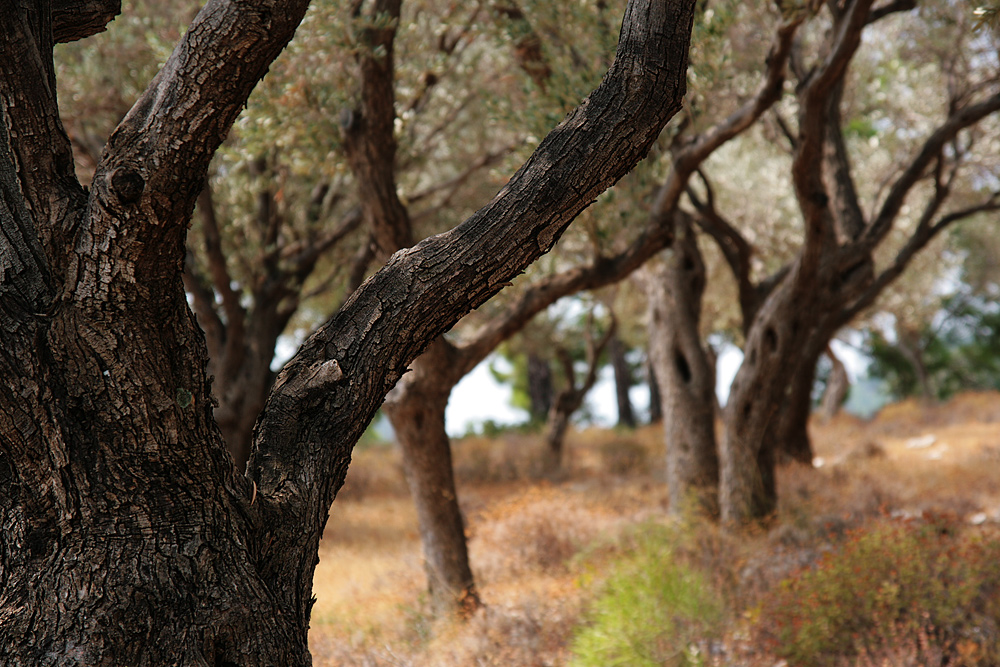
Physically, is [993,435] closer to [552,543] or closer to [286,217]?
[552,543]

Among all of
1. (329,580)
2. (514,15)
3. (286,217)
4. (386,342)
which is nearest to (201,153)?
(386,342)

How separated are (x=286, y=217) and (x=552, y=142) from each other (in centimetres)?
816

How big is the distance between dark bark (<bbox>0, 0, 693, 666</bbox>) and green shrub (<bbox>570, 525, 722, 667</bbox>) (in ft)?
9.62

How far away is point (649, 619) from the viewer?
5336 mm

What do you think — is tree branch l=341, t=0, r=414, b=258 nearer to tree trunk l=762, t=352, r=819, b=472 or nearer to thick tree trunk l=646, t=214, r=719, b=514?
thick tree trunk l=646, t=214, r=719, b=514

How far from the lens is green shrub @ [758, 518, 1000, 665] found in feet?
17.4

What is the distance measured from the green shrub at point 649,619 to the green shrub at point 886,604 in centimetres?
51

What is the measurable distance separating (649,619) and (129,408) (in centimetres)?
402

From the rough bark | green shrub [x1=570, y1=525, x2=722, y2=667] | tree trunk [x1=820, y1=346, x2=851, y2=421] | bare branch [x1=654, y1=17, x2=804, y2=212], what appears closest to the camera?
green shrub [x1=570, y1=525, x2=722, y2=667]

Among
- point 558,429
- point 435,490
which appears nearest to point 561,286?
point 435,490

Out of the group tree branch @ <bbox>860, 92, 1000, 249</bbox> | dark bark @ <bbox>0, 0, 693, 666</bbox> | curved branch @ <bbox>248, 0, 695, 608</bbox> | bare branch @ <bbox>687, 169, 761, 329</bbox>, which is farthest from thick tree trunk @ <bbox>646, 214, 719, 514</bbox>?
dark bark @ <bbox>0, 0, 693, 666</bbox>

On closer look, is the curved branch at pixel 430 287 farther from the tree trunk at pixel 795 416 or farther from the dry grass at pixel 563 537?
the tree trunk at pixel 795 416

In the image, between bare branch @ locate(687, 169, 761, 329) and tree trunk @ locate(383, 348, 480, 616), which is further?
bare branch @ locate(687, 169, 761, 329)

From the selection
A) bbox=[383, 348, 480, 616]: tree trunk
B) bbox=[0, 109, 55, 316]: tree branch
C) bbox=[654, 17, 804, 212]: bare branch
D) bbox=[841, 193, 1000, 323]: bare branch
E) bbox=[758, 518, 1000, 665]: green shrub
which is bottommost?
bbox=[758, 518, 1000, 665]: green shrub
